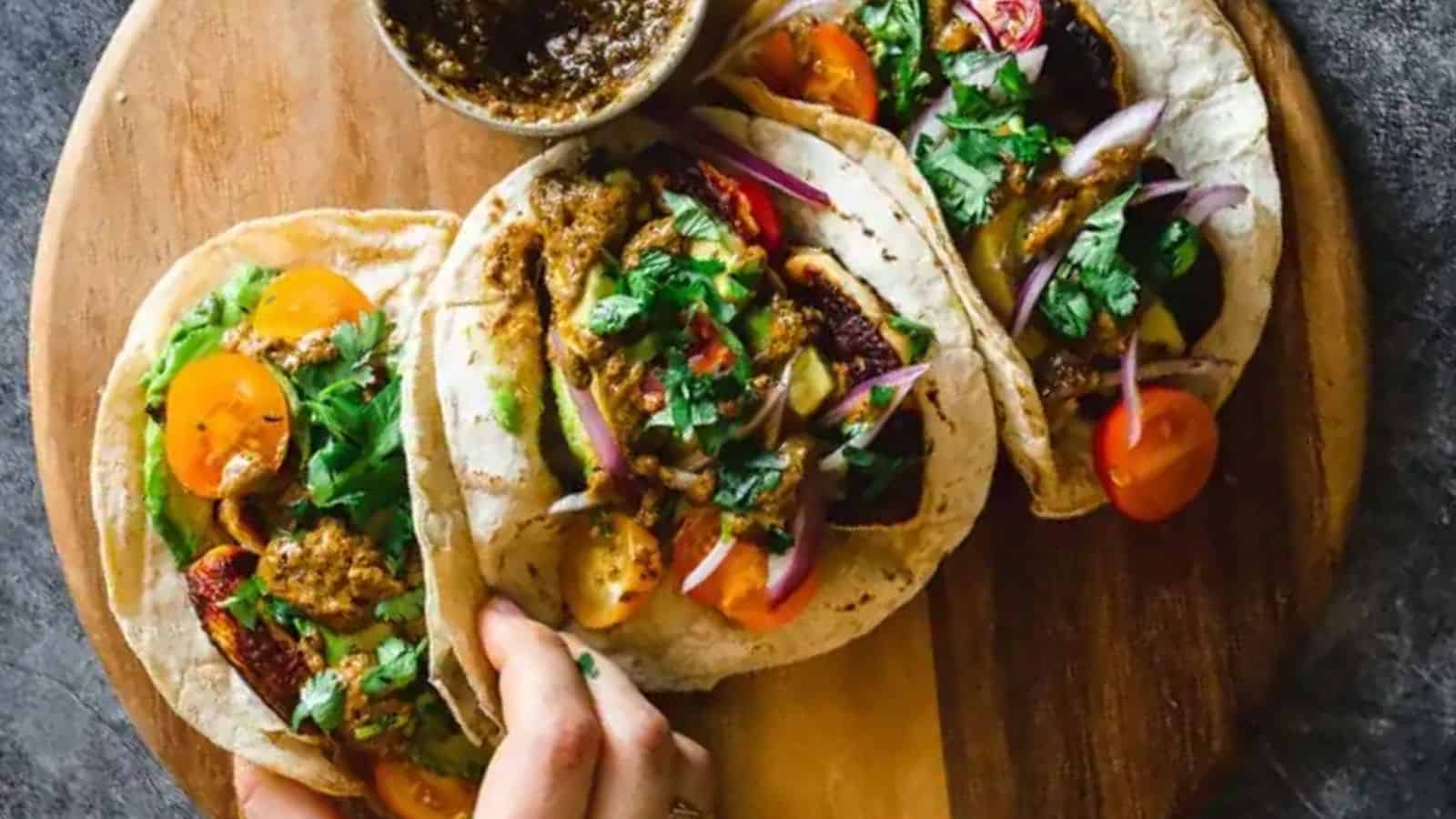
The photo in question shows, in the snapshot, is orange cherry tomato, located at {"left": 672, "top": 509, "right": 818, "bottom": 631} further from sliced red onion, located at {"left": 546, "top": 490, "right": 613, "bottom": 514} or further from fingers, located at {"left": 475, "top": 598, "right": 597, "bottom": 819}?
fingers, located at {"left": 475, "top": 598, "right": 597, "bottom": 819}

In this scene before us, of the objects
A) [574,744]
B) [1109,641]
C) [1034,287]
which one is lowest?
[1109,641]

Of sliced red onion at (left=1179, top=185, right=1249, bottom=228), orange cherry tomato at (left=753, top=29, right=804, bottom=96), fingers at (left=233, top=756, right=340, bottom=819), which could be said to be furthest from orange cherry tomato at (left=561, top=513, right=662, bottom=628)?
sliced red onion at (left=1179, top=185, right=1249, bottom=228)

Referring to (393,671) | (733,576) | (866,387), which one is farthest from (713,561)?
(393,671)

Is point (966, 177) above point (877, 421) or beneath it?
above

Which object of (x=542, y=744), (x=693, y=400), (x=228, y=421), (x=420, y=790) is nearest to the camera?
(x=542, y=744)

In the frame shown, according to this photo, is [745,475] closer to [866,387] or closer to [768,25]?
[866,387]
